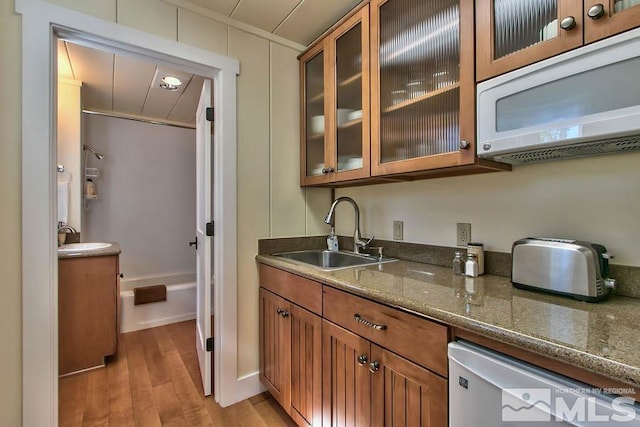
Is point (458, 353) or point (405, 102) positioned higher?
point (405, 102)

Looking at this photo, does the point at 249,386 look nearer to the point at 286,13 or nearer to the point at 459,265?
the point at 459,265

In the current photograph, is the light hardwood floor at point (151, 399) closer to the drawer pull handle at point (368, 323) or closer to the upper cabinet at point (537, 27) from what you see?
the drawer pull handle at point (368, 323)

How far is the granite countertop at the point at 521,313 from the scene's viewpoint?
0.63 meters

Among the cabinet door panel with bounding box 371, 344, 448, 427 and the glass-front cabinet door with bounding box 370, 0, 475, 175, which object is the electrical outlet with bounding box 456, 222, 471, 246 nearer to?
the glass-front cabinet door with bounding box 370, 0, 475, 175

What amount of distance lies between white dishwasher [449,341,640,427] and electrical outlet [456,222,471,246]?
755 millimetres

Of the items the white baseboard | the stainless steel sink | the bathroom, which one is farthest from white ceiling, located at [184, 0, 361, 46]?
the white baseboard

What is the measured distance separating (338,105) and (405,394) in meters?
1.47

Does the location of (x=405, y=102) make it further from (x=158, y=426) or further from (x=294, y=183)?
(x=158, y=426)

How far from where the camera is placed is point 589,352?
0.62 meters

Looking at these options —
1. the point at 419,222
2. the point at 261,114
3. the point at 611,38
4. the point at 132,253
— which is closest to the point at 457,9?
the point at 611,38

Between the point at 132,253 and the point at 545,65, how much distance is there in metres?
4.07

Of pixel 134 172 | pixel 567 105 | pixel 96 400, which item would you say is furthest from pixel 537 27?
pixel 134 172

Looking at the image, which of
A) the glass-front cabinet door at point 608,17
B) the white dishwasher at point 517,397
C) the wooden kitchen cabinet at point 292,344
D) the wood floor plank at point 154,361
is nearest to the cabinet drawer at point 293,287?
the wooden kitchen cabinet at point 292,344

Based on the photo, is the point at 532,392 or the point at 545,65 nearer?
the point at 532,392
